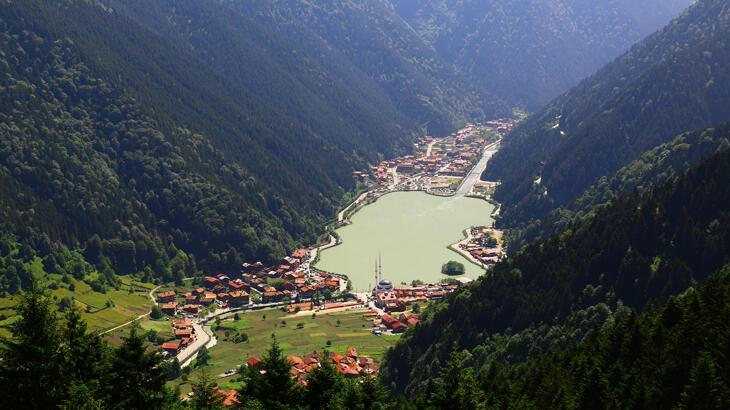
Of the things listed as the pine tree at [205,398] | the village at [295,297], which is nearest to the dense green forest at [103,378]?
the pine tree at [205,398]

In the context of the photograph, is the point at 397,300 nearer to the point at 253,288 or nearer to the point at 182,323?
the point at 253,288

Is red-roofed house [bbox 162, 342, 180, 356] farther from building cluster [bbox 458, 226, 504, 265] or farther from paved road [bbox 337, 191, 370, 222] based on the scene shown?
paved road [bbox 337, 191, 370, 222]

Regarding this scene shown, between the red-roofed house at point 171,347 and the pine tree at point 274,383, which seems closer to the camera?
the pine tree at point 274,383

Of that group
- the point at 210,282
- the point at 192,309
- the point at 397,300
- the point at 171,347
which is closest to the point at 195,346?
the point at 171,347

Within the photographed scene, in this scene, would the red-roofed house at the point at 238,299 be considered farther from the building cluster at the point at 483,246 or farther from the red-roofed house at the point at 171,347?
the building cluster at the point at 483,246

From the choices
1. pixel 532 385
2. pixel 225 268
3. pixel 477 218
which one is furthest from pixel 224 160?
pixel 532 385

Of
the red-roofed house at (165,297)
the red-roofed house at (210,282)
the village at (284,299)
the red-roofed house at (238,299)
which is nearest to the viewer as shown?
the village at (284,299)
